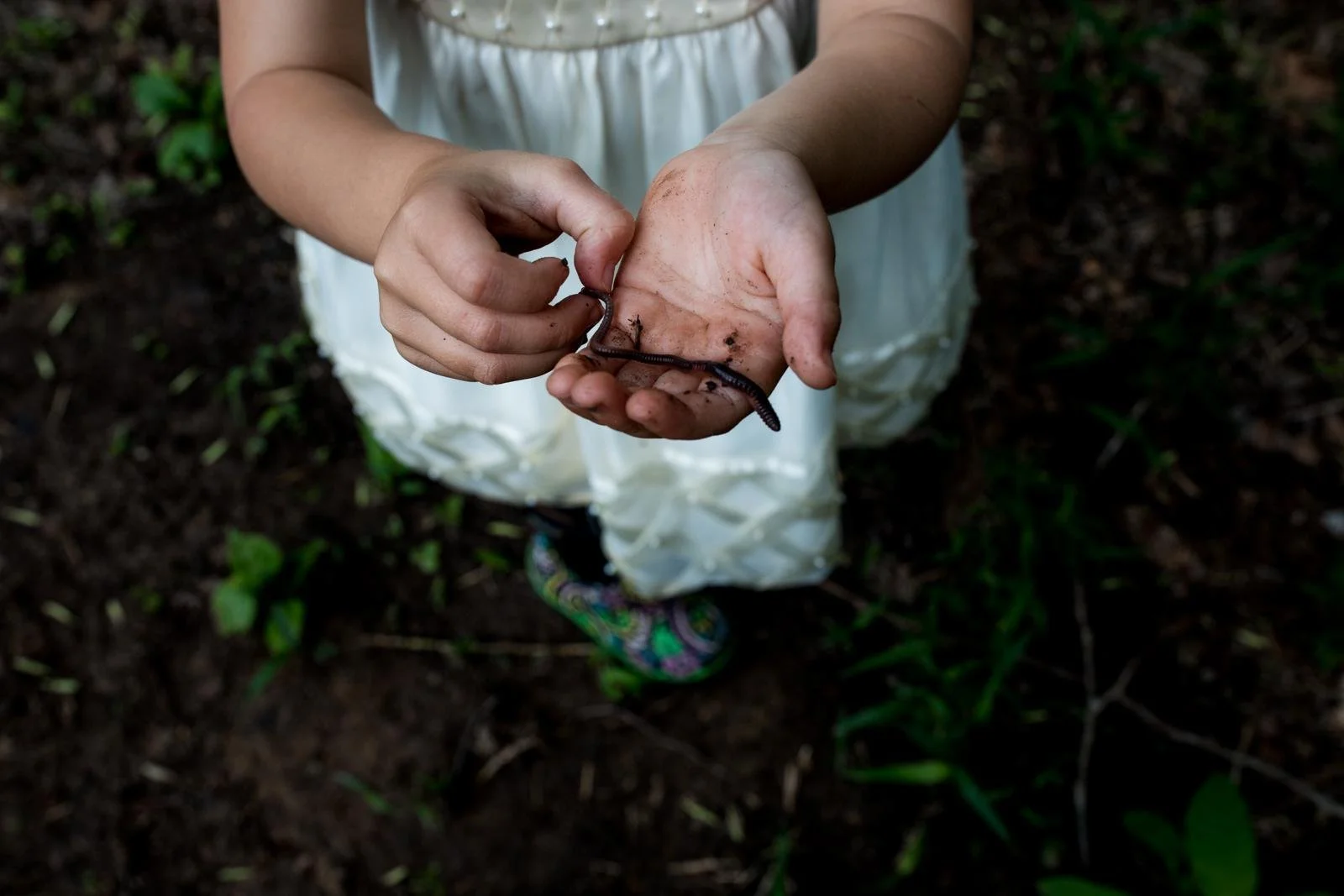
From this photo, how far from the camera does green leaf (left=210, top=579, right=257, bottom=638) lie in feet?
10.4

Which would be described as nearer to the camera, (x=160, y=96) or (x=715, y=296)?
(x=715, y=296)

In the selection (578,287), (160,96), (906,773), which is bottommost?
(906,773)

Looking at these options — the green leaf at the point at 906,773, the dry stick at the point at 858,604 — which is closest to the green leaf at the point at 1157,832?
the green leaf at the point at 906,773

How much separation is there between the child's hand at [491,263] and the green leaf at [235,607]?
194cm

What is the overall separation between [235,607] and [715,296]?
7.44ft

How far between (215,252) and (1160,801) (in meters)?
3.62

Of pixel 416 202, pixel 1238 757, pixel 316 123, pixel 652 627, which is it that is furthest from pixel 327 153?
pixel 1238 757

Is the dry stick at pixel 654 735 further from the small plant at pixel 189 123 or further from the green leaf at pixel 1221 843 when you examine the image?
the small plant at pixel 189 123

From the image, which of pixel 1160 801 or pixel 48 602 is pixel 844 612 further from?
pixel 48 602

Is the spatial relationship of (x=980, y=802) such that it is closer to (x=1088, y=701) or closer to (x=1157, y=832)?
(x=1157, y=832)

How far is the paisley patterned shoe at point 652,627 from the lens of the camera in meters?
3.05

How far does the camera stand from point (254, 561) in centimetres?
324

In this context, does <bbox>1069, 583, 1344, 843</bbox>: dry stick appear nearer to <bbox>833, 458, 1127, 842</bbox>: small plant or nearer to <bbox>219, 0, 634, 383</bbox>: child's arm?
<bbox>833, 458, 1127, 842</bbox>: small plant

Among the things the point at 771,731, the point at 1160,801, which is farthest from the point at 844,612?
the point at 1160,801
